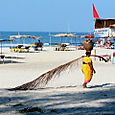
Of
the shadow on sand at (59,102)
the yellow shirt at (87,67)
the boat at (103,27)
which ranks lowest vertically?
the shadow on sand at (59,102)

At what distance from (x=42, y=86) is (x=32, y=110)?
12.6 ft

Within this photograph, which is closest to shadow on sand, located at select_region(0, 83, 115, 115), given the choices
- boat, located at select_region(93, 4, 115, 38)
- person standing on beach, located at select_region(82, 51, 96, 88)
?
person standing on beach, located at select_region(82, 51, 96, 88)

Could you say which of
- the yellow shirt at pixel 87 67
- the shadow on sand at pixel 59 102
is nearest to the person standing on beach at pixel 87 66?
the yellow shirt at pixel 87 67

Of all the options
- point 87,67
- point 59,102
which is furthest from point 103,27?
point 59,102

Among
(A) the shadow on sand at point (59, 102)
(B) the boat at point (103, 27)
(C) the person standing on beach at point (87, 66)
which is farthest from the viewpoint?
(B) the boat at point (103, 27)

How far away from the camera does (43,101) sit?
7691 mm

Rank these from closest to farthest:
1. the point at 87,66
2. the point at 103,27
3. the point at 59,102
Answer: the point at 59,102, the point at 87,66, the point at 103,27

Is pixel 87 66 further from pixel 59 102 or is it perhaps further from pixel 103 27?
pixel 103 27

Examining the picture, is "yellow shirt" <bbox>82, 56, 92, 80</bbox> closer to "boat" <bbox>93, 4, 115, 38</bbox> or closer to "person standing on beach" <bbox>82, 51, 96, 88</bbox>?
"person standing on beach" <bbox>82, 51, 96, 88</bbox>

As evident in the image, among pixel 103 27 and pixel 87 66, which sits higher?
pixel 103 27

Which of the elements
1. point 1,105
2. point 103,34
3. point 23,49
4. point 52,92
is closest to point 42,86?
point 52,92

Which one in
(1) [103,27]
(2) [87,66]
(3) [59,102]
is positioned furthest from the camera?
(1) [103,27]

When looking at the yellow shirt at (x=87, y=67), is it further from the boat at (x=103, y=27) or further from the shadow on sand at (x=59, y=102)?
the boat at (x=103, y=27)

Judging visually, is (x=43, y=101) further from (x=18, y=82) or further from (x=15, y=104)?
(x=18, y=82)
